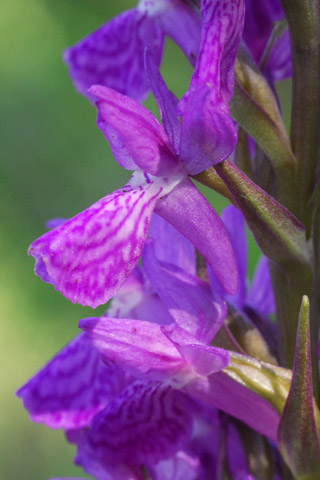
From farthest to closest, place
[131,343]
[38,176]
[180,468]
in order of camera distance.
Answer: [38,176]
[180,468]
[131,343]

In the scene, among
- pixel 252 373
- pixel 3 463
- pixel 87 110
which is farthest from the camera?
pixel 87 110

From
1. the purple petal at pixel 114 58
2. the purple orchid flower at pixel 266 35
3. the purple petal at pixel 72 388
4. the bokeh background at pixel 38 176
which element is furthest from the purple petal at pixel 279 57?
the bokeh background at pixel 38 176

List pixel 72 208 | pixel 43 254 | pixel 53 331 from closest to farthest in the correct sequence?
pixel 43 254, pixel 53 331, pixel 72 208

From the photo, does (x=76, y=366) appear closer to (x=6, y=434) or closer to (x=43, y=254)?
(x=43, y=254)

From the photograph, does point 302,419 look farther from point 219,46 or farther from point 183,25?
point 183,25

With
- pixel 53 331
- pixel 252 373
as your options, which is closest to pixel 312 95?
pixel 252 373

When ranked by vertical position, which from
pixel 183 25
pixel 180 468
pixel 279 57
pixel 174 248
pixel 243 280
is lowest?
pixel 180 468

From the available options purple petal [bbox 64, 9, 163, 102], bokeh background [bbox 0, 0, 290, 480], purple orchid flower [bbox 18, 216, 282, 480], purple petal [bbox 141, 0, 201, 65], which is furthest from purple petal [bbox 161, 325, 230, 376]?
bokeh background [bbox 0, 0, 290, 480]

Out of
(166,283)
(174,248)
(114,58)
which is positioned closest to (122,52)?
(114,58)
